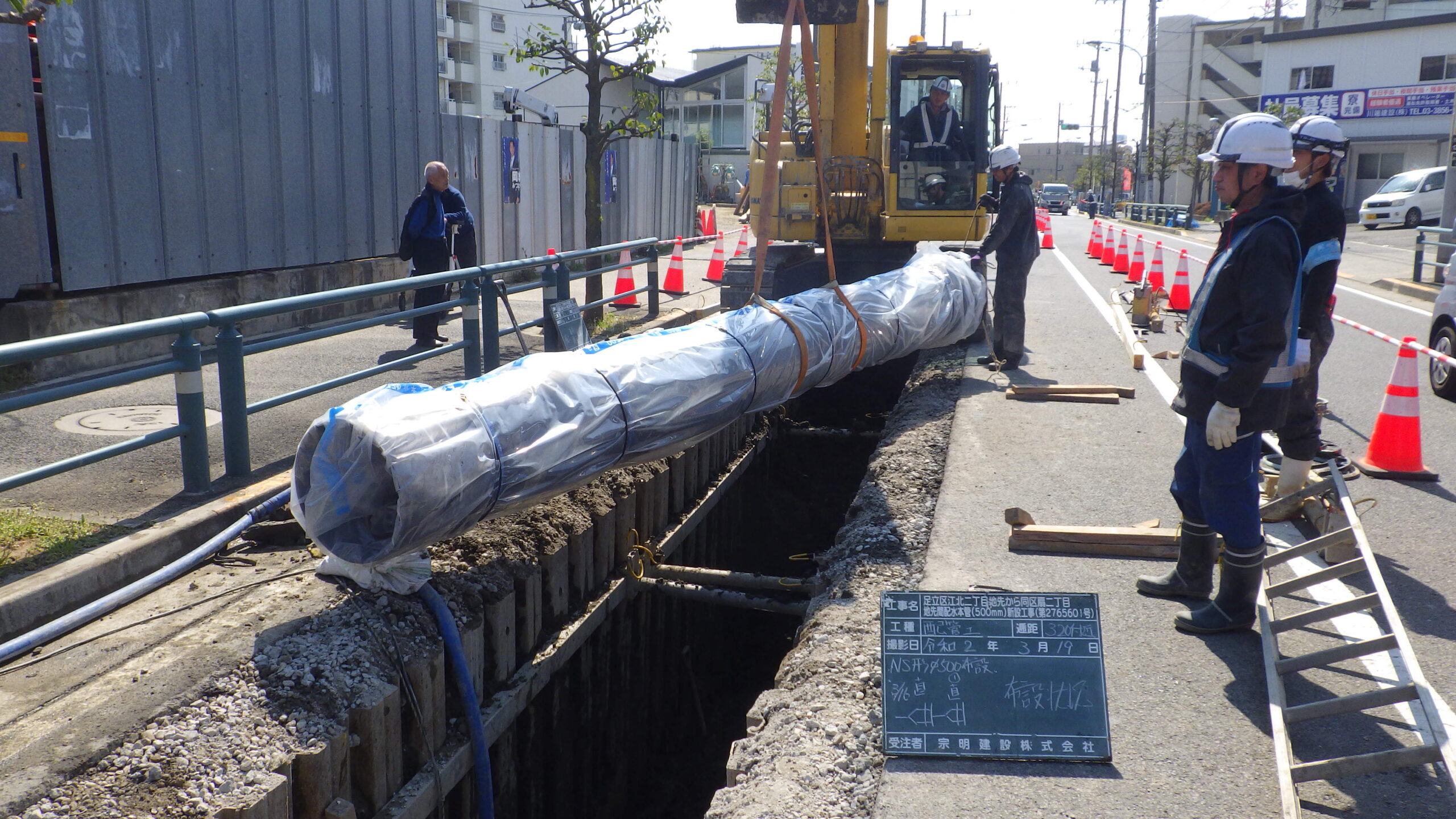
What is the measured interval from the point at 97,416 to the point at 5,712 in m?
4.22

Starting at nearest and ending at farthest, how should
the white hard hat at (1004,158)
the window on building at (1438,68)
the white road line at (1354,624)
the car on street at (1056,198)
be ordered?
1. the white road line at (1354,624)
2. the white hard hat at (1004,158)
3. the window on building at (1438,68)
4. the car on street at (1056,198)

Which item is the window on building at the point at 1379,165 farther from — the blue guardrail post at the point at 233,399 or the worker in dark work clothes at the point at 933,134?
the blue guardrail post at the point at 233,399

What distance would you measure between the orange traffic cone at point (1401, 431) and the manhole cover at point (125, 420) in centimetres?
731

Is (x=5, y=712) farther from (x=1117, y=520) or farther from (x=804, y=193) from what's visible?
(x=804, y=193)

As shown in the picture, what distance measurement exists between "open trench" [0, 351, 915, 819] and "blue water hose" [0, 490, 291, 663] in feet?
0.35

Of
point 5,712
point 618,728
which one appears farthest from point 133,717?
point 618,728

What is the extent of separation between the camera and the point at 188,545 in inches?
198

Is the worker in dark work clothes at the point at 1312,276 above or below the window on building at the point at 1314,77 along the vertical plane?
below

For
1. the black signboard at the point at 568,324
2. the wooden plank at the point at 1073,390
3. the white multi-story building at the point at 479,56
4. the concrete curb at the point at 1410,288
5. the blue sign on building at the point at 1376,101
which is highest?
the white multi-story building at the point at 479,56

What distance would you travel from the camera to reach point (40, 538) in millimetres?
4734

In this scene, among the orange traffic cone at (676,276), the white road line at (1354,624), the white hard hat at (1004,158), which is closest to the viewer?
the white road line at (1354,624)

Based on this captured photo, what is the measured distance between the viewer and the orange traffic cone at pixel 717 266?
1698cm

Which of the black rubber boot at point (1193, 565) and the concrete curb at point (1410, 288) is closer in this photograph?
the black rubber boot at point (1193, 565)

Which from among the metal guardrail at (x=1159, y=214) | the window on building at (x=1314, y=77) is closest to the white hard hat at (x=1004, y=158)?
the metal guardrail at (x=1159, y=214)
